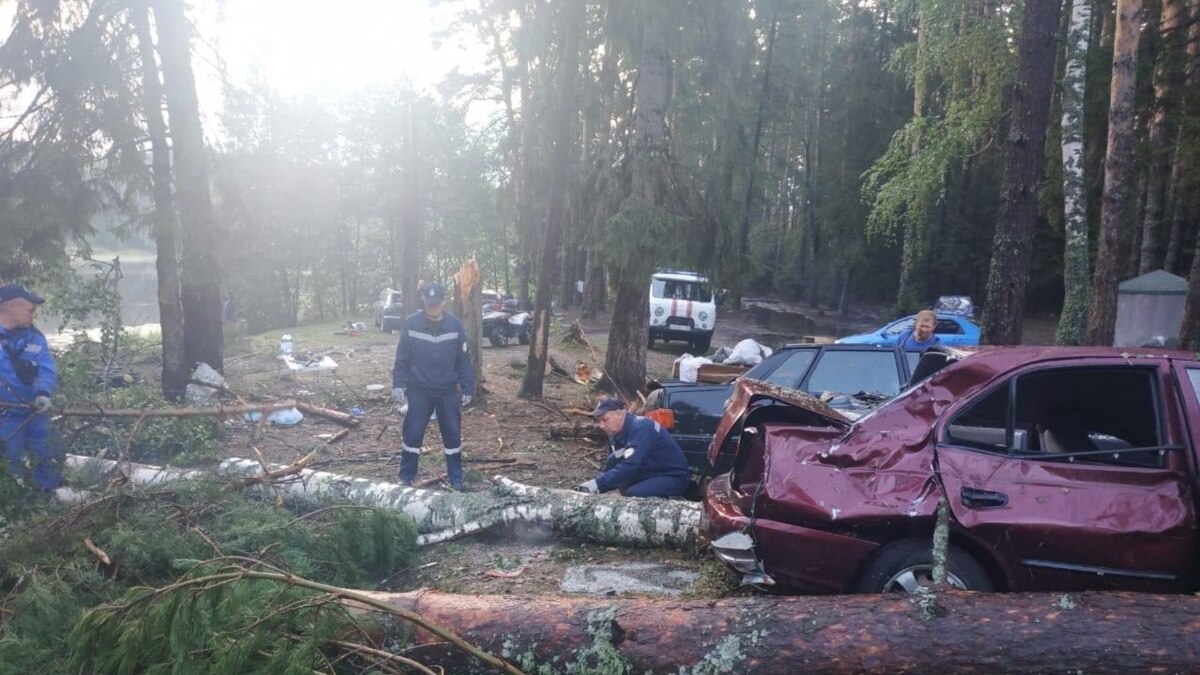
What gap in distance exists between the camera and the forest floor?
17.1 ft

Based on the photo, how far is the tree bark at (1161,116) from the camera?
17234mm

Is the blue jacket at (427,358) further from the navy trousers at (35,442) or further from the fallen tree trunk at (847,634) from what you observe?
the fallen tree trunk at (847,634)

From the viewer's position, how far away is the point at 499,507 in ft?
18.8

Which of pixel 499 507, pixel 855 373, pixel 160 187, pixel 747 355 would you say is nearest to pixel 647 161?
pixel 747 355

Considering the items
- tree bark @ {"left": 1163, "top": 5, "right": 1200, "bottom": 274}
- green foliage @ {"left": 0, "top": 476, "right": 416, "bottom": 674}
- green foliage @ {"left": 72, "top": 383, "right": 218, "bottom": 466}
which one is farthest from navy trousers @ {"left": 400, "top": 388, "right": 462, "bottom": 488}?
tree bark @ {"left": 1163, "top": 5, "right": 1200, "bottom": 274}

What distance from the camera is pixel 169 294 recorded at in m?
10.5

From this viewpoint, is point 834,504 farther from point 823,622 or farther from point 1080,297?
point 1080,297

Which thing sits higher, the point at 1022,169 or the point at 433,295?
the point at 1022,169

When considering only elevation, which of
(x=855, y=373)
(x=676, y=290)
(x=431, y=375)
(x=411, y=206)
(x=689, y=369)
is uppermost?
(x=411, y=206)

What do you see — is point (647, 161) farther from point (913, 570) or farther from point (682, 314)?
point (682, 314)

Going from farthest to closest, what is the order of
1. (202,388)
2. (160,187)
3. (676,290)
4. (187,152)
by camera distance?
(676,290)
(187,152)
(160,187)
(202,388)

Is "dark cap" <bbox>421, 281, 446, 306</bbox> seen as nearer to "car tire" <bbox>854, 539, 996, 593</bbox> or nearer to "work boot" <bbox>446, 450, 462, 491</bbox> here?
"work boot" <bbox>446, 450, 462, 491</bbox>

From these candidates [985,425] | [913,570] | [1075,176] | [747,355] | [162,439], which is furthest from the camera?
[747,355]

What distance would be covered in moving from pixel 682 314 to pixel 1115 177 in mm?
11340
